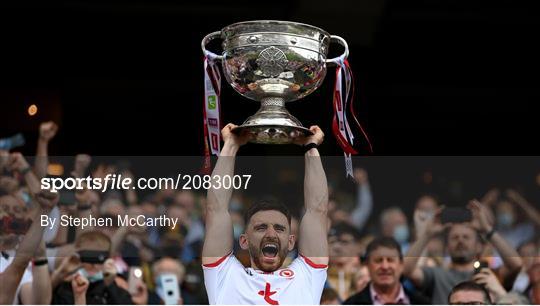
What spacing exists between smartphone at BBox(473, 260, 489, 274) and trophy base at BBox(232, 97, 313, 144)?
172 cm

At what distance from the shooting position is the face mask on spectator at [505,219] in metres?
6.67

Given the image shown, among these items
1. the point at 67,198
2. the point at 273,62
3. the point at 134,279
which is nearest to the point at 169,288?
the point at 134,279

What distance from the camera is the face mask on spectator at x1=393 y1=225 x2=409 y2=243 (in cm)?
640

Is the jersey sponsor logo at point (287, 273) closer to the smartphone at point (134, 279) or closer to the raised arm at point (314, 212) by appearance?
the raised arm at point (314, 212)

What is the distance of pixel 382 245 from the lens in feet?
19.6

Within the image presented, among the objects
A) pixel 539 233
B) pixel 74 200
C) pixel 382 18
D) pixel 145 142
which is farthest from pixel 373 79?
pixel 74 200

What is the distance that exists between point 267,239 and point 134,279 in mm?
1456

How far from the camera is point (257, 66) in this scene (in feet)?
15.4

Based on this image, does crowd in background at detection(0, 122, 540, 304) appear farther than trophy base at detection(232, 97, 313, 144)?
Yes

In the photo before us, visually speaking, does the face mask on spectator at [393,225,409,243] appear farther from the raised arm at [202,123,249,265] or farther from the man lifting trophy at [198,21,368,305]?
the raised arm at [202,123,249,265]

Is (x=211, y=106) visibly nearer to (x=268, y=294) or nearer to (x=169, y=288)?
(x=268, y=294)

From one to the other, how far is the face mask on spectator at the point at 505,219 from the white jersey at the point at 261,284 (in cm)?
227

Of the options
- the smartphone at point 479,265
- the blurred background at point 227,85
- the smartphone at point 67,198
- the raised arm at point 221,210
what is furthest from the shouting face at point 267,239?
the blurred background at point 227,85

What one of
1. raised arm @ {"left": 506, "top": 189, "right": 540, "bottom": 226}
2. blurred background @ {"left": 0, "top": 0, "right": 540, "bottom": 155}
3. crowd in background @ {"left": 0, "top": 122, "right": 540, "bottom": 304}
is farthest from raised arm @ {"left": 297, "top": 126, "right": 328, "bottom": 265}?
blurred background @ {"left": 0, "top": 0, "right": 540, "bottom": 155}
